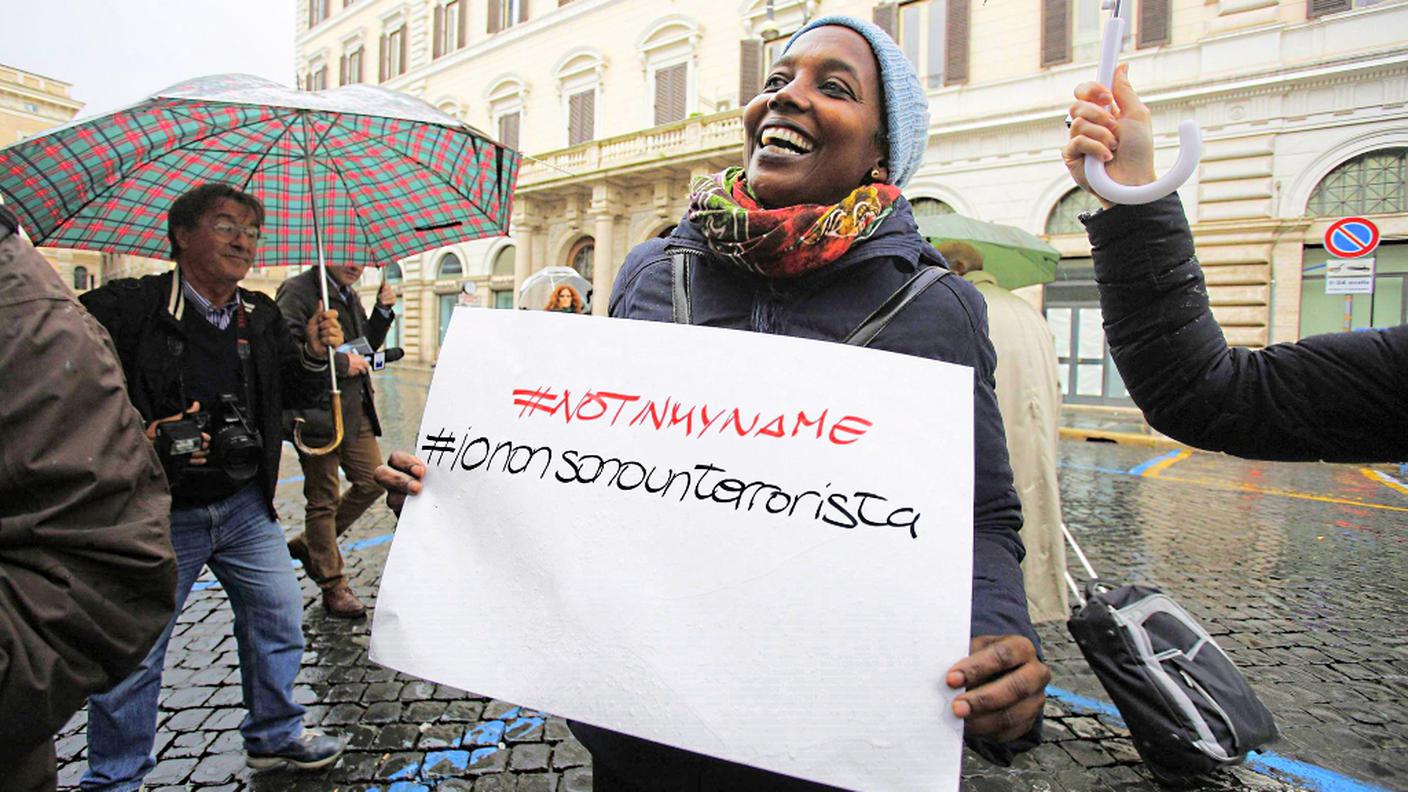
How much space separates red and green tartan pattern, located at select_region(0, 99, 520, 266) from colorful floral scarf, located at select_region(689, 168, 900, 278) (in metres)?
2.13

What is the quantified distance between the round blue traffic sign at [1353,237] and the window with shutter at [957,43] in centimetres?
769

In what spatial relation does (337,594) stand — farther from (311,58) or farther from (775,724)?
(311,58)

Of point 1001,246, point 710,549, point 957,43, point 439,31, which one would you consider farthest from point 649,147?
point 710,549

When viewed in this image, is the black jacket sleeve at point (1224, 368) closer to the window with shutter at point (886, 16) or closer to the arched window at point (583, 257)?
the window with shutter at point (886, 16)

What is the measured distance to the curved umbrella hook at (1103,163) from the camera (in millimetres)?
976

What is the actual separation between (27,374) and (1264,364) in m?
1.80

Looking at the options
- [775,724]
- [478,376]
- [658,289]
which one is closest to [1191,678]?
[775,724]

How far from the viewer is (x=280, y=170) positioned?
3.34 m

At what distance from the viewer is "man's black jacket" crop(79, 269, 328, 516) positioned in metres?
2.16

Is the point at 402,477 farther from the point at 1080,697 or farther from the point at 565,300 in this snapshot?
the point at 565,300

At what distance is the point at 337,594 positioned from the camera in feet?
12.4

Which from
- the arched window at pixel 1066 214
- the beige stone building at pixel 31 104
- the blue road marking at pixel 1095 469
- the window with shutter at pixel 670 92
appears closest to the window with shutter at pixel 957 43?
the arched window at pixel 1066 214

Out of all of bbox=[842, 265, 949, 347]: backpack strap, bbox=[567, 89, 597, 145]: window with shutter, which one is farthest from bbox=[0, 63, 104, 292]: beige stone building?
bbox=[842, 265, 949, 347]: backpack strap

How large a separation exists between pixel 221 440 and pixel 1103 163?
2.36 m
